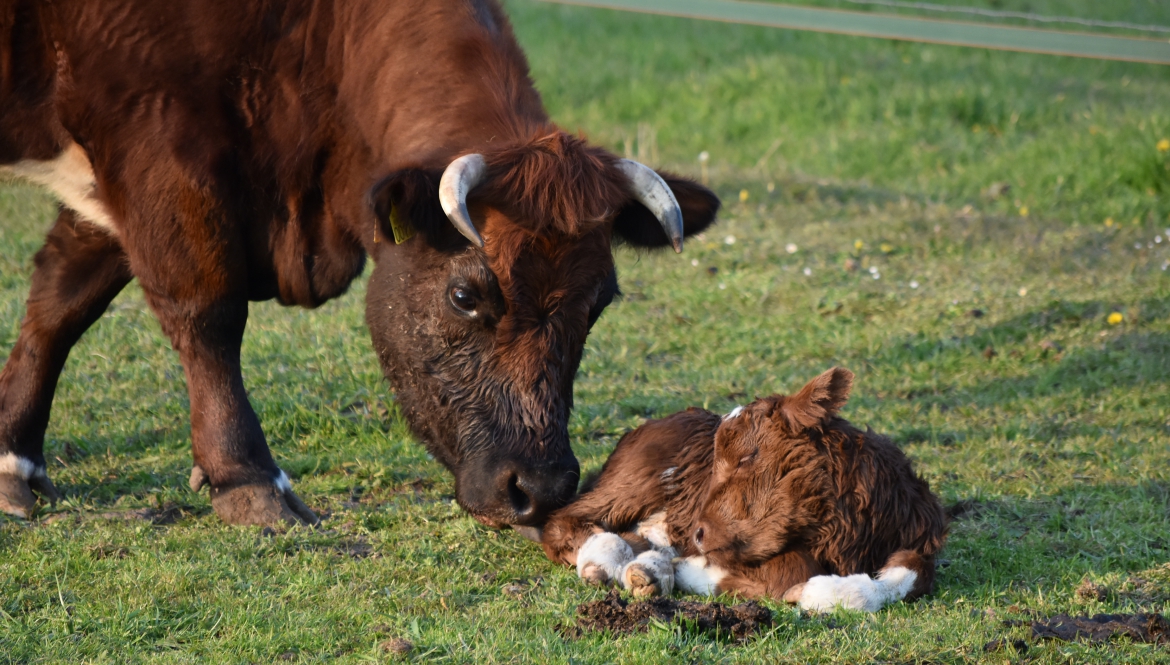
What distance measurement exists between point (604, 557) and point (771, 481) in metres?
0.58

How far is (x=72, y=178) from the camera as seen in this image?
15.8 feet

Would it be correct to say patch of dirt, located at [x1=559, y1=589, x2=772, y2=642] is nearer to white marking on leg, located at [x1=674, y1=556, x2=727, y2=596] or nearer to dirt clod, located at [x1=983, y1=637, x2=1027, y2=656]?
white marking on leg, located at [x1=674, y1=556, x2=727, y2=596]

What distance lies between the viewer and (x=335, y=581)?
4.01m

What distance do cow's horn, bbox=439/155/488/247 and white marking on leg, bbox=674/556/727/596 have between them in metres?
1.22

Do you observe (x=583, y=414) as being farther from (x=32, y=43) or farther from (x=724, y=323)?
(x=32, y=43)

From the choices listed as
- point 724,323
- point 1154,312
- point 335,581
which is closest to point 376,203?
point 335,581

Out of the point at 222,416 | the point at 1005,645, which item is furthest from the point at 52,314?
the point at 1005,645

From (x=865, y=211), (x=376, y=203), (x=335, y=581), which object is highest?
(x=376, y=203)

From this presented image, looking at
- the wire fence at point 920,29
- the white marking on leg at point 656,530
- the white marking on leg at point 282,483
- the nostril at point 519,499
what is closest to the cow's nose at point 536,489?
the nostril at point 519,499

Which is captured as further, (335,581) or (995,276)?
(995,276)

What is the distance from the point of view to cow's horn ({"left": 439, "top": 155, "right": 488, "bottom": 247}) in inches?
157

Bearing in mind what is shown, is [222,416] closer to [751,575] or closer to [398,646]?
[398,646]

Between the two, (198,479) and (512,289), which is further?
(198,479)

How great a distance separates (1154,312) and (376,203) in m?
5.56
